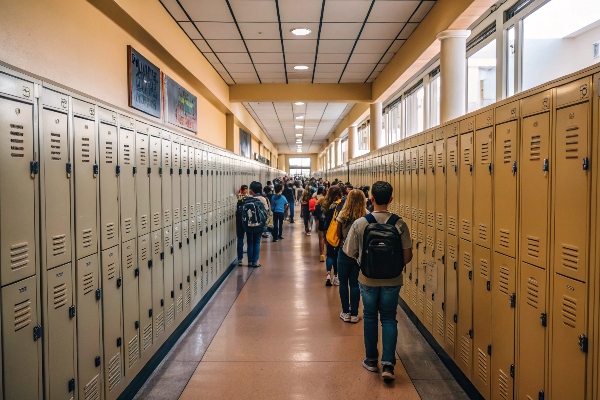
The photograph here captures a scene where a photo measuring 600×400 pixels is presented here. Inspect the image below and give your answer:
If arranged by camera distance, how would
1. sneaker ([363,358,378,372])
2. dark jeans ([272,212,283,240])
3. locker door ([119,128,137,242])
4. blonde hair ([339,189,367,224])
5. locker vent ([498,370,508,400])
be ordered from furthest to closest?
1. dark jeans ([272,212,283,240])
2. blonde hair ([339,189,367,224])
3. sneaker ([363,358,378,372])
4. locker door ([119,128,137,242])
5. locker vent ([498,370,508,400])

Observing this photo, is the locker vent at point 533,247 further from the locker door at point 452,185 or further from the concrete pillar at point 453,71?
the concrete pillar at point 453,71

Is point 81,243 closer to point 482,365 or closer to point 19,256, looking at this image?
point 19,256

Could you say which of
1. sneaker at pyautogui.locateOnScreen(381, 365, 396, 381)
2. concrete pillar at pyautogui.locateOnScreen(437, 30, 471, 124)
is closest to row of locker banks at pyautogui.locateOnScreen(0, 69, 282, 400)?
sneaker at pyautogui.locateOnScreen(381, 365, 396, 381)

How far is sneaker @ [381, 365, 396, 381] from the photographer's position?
3.49 metres

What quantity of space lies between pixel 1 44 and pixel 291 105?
10.6 meters

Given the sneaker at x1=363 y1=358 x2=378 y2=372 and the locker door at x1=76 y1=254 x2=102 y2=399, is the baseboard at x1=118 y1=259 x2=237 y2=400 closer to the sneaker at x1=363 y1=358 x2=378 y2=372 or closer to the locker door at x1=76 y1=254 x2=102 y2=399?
the locker door at x1=76 y1=254 x2=102 y2=399

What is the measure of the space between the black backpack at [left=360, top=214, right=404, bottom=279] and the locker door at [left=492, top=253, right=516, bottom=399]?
720mm

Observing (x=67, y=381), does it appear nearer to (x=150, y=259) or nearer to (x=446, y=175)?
(x=150, y=259)

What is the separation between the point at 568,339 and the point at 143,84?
4866 millimetres

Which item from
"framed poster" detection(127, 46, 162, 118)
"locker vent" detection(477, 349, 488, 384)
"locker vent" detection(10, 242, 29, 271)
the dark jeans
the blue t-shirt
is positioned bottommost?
"locker vent" detection(477, 349, 488, 384)

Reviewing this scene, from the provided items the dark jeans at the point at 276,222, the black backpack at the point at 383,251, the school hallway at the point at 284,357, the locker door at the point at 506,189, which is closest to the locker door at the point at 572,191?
the locker door at the point at 506,189

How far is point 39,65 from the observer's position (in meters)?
3.31

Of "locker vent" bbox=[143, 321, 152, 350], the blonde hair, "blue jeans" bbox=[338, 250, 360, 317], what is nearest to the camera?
"locker vent" bbox=[143, 321, 152, 350]

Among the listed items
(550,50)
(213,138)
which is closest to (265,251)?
(213,138)
